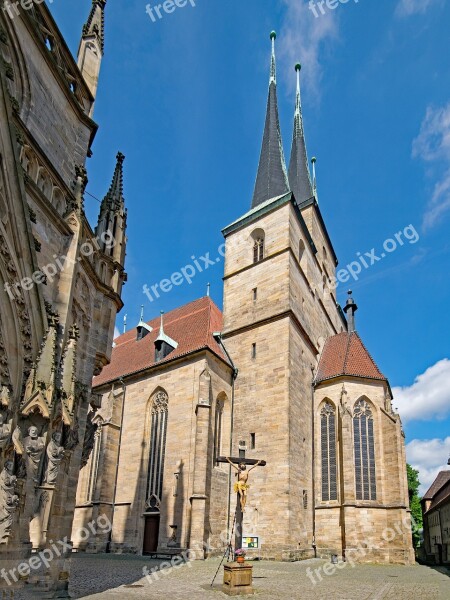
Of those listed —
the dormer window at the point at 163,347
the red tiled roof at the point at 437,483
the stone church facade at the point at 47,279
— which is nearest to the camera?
the stone church facade at the point at 47,279

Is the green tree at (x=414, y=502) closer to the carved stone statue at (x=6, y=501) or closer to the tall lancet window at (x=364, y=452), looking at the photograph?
the tall lancet window at (x=364, y=452)

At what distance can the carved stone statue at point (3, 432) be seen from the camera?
15.7ft

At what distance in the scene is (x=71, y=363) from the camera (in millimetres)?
6684

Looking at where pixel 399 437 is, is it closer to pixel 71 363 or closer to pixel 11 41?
pixel 71 363

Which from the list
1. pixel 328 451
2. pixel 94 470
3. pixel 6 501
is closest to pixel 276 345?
pixel 328 451

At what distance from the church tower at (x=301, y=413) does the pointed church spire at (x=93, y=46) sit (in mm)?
12866

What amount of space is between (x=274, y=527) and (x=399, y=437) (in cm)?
692

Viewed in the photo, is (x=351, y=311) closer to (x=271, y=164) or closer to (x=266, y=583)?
(x=271, y=164)

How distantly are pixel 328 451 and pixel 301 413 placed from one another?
7.49ft

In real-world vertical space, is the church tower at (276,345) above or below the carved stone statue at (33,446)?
above

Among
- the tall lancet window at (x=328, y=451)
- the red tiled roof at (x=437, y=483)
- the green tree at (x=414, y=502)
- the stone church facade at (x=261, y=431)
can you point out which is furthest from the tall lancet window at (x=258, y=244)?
the red tiled roof at (x=437, y=483)

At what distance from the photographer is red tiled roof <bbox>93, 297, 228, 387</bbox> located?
22.2 m

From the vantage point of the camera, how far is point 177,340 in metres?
23.5

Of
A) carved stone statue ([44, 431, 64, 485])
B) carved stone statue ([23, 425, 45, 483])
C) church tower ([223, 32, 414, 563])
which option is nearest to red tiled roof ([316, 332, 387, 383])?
church tower ([223, 32, 414, 563])
